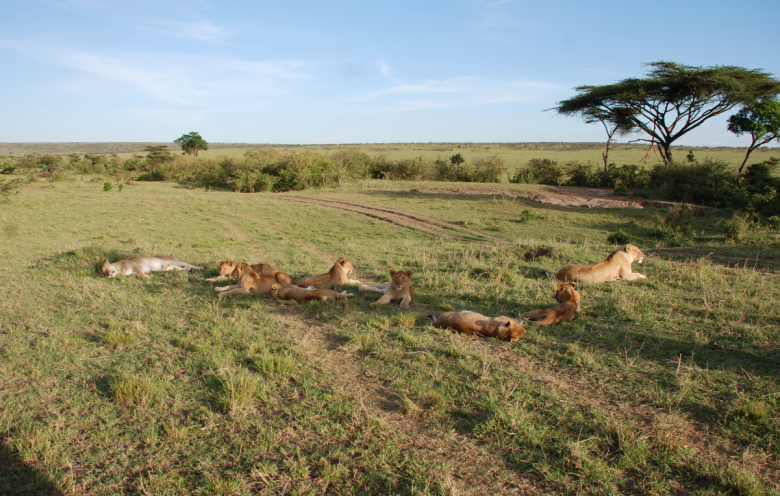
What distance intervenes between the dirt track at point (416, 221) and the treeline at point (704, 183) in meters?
11.2

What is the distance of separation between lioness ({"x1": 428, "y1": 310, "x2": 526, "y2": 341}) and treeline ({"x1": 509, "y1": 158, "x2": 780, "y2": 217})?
17437 millimetres

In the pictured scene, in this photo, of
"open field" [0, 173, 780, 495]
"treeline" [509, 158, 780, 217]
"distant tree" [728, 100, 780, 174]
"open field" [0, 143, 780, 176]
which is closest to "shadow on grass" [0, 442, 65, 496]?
"open field" [0, 173, 780, 495]

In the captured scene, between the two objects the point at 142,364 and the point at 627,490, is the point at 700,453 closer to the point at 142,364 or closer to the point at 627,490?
the point at 627,490

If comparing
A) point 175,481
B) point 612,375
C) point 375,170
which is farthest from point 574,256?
point 375,170

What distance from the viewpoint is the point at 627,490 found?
3137 mm

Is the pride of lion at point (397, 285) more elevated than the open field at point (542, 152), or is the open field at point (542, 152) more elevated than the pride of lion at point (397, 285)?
the open field at point (542, 152)

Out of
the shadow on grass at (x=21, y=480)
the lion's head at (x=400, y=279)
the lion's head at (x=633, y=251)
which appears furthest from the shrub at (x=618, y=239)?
the shadow on grass at (x=21, y=480)

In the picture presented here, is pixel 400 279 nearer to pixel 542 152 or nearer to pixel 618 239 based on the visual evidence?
pixel 618 239

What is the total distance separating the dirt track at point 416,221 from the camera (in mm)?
16094

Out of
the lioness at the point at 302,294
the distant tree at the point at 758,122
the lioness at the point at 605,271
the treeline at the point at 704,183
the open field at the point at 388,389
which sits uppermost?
the distant tree at the point at 758,122

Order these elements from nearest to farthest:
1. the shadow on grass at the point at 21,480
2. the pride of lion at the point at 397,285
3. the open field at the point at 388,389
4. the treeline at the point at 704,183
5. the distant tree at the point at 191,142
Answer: the shadow on grass at the point at 21,480
the open field at the point at 388,389
the pride of lion at the point at 397,285
the treeline at the point at 704,183
the distant tree at the point at 191,142

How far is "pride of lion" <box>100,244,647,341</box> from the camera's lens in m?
5.83

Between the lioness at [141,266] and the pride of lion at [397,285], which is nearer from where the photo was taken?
the pride of lion at [397,285]

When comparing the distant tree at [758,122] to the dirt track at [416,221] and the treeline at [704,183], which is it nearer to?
the treeline at [704,183]
